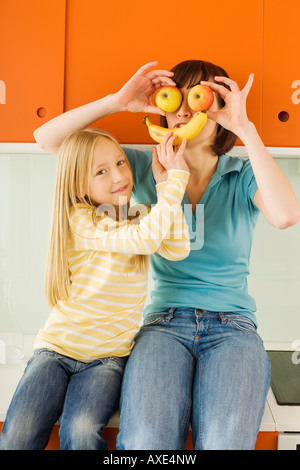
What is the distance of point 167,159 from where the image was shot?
1.29 m

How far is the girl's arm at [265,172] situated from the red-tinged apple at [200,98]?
0.02 meters

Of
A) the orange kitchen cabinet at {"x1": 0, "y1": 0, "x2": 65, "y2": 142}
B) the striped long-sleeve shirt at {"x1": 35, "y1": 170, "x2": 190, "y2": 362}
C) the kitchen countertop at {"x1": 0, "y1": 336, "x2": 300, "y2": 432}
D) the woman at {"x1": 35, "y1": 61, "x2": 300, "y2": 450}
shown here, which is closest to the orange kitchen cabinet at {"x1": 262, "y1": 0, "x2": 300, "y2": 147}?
the woman at {"x1": 35, "y1": 61, "x2": 300, "y2": 450}

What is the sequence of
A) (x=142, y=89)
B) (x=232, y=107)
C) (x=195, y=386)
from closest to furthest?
1. (x=195, y=386)
2. (x=232, y=107)
3. (x=142, y=89)

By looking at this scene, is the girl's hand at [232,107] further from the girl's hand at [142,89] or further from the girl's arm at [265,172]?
the girl's hand at [142,89]

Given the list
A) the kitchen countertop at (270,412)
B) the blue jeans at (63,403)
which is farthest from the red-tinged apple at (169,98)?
the kitchen countertop at (270,412)

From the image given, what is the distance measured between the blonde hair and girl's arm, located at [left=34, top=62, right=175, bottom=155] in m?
0.06

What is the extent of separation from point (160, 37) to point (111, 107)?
25cm

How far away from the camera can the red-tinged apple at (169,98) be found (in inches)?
51.0

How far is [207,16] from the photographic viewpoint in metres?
1.39

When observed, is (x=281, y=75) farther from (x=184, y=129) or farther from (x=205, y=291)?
(x=205, y=291)

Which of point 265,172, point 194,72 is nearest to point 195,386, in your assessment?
point 265,172

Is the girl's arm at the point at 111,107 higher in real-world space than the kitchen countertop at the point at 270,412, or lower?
higher

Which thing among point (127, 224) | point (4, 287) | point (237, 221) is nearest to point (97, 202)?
point (127, 224)
